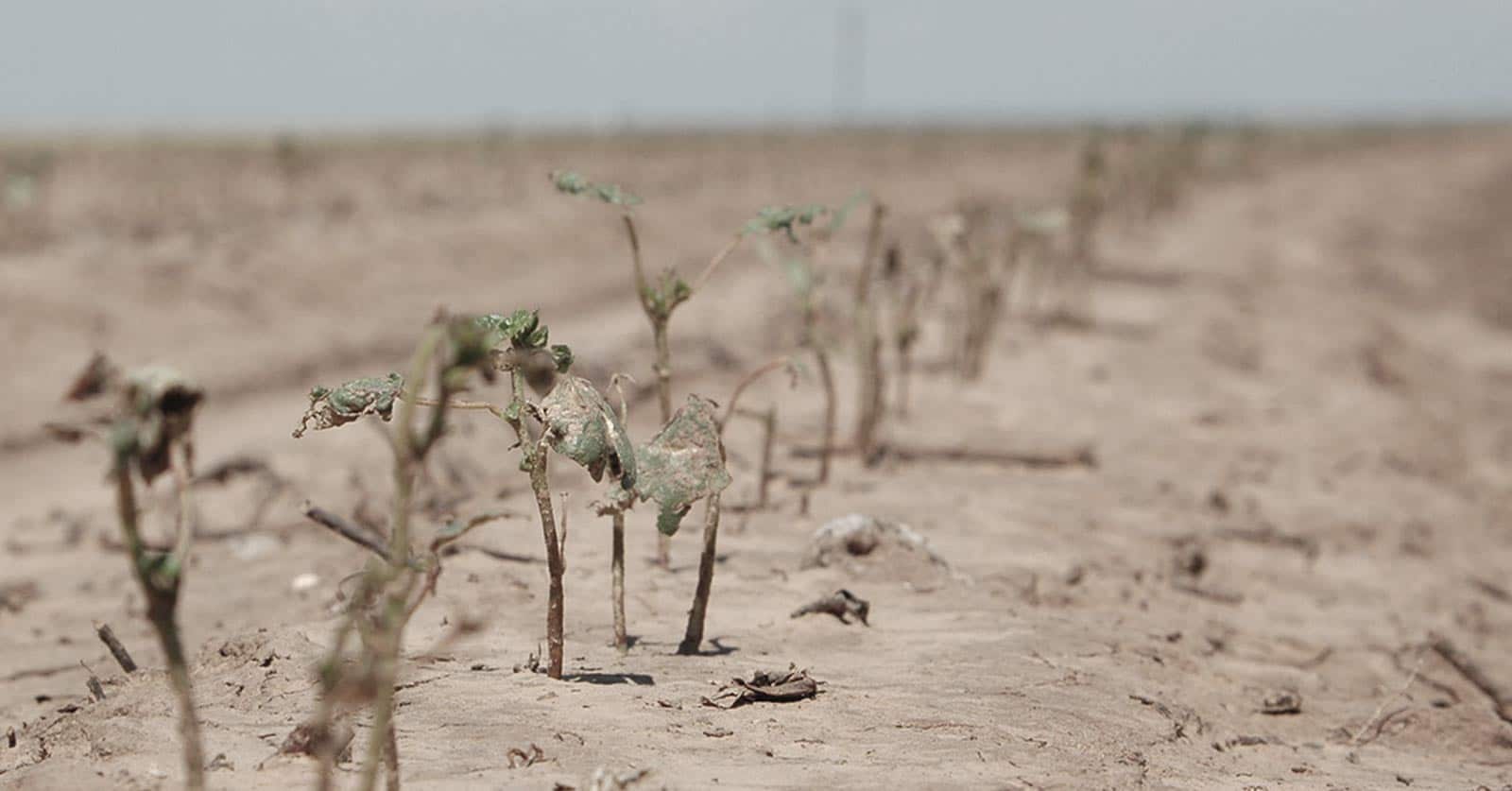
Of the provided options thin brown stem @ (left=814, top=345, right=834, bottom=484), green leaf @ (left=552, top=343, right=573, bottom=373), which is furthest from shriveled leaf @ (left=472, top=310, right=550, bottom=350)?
thin brown stem @ (left=814, top=345, right=834, bottom=484)

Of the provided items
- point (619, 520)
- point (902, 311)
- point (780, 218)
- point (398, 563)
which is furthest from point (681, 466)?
point (902, 311)

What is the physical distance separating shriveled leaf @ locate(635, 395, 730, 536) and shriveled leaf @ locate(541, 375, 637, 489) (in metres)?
0.10

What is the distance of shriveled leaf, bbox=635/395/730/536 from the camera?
2812 millimetres

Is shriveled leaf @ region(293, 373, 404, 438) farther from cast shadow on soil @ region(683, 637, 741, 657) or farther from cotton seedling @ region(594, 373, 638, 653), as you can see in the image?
cast shadow on soil @ region(683, 637, 741, 657)

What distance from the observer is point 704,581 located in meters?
3.12

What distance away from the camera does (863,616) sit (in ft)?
11.7

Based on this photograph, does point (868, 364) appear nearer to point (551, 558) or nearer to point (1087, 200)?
point (551, 558)

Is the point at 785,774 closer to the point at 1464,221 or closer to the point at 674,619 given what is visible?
the point at 674,619

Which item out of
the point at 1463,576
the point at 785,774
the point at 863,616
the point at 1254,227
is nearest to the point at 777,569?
the point at 863,616

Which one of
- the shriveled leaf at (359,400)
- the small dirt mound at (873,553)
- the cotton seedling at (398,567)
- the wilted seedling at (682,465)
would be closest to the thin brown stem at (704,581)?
the wilted seedling at (682,465)

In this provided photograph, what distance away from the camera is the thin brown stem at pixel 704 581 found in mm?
3068

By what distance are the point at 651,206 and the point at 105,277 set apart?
808cm

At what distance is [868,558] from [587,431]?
1.60m

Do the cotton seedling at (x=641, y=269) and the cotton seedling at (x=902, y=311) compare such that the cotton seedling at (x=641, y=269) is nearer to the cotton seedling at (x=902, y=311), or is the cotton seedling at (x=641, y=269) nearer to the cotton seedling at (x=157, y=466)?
the cotton seedling at (x=157, y=466)
